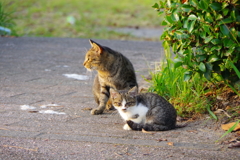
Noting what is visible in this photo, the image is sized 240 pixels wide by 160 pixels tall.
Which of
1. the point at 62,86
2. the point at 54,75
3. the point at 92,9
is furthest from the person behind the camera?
the point at 92,9

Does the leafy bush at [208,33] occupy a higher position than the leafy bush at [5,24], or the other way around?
the leafy bush at [208,33]

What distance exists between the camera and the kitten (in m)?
3.86

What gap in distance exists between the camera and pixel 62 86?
18.3 ft

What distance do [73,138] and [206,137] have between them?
3.80 feet

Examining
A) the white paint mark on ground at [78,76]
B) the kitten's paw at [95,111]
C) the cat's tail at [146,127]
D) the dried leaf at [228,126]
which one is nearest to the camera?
the dried leaf at [228,126]

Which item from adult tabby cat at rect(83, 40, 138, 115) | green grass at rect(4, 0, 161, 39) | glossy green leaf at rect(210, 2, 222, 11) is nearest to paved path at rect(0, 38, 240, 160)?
adult tabby cat at rect(83, 40, 138, 115)

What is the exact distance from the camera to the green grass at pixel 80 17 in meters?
10.5

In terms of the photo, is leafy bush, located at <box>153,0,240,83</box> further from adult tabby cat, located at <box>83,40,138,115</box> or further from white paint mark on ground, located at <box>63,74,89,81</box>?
white paint mark on ground, located at <box>63,74,89,81</box>

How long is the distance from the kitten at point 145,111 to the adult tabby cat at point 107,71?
700mm

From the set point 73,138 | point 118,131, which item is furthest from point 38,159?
point 118,131

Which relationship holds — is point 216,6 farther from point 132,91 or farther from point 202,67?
point 132,91

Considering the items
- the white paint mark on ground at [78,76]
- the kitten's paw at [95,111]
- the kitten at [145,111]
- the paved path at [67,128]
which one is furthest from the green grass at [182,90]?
the white paint mark on ground at [78,76]

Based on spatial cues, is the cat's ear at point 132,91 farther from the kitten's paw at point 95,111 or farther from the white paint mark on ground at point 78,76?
the white paint mark on ground at point 78,76

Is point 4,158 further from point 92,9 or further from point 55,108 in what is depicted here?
point 92,9
